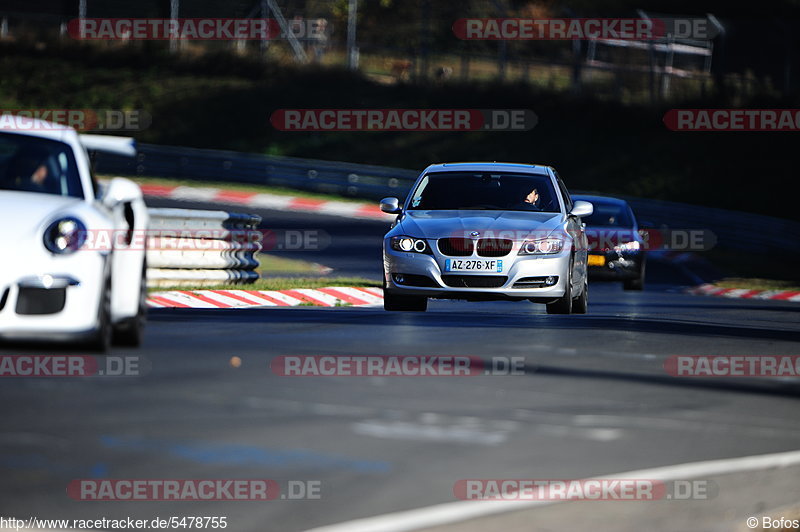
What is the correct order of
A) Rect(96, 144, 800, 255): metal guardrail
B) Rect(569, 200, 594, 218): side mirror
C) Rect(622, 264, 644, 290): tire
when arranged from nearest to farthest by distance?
Rect(569, 200, 594, 218): side mirror < Rect(622, 264, 644, 290): tire < Rect(96, 144, 800, 255): metal guardrail

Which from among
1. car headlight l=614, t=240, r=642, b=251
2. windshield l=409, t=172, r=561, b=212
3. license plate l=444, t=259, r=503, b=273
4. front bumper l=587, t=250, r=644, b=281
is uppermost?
windshield l=409, t=172, r=561, b=212

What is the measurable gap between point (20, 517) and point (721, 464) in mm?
51502

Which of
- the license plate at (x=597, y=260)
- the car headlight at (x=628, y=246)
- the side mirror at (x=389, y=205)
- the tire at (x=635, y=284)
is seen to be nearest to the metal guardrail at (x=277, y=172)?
the tire at (x=635, y=284)

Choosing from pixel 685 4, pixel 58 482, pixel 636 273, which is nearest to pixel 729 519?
pixel 58 482

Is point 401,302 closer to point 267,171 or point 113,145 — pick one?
point 113,145

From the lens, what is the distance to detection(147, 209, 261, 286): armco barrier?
17.5m

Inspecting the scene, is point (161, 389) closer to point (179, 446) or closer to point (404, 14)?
point (179, 446)

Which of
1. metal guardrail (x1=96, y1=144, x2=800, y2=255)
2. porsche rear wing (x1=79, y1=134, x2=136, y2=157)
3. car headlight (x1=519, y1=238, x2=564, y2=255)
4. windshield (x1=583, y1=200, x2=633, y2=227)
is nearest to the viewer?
porsche rear wing (x1=79, y1=134, x2=136, y2=157)

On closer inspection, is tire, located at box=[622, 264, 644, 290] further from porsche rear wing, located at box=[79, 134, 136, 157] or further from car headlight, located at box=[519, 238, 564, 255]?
porsche rear wing, located at box=[79, 134, 136, 157]

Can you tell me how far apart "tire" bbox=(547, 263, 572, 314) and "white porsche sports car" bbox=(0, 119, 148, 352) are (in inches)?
268

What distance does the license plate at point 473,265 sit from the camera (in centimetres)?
1266

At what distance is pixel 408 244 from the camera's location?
13055 millimetres

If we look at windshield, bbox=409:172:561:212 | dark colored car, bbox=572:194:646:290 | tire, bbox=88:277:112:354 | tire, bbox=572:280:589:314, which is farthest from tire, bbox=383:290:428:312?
dark colored car, bbox=572:194:646:290

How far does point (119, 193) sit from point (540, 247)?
6.80m
